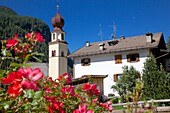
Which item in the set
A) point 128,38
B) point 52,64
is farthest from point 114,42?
point 52,64

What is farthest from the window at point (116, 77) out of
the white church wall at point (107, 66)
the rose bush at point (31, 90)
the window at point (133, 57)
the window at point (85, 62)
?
the rose bush at point (31, 90)

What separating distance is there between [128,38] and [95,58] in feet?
17.5

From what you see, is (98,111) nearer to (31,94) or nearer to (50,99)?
(50,99)

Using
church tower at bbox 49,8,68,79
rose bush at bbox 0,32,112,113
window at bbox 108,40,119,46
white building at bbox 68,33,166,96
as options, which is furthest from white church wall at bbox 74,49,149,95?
rose bush at bbox 0,32,112,113

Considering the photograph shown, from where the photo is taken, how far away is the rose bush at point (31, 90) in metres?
1.36

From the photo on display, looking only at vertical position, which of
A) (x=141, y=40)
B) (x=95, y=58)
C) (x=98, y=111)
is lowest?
(x=98, y=111)

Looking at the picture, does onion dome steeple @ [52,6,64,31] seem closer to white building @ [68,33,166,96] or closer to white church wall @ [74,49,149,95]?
white building @ [68,33,166,96]

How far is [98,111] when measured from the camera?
2.99 metres

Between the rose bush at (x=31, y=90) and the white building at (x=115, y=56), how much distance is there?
2192 cm

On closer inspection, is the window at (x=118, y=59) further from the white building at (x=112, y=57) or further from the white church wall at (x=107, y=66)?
the white church wall at (x=107, y=66)

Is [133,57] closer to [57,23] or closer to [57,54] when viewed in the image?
[57,54]

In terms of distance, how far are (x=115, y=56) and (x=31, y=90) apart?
83.6 feet

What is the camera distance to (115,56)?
2653 cm

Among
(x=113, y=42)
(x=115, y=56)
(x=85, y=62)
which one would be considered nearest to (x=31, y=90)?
(x=115, y=56)
